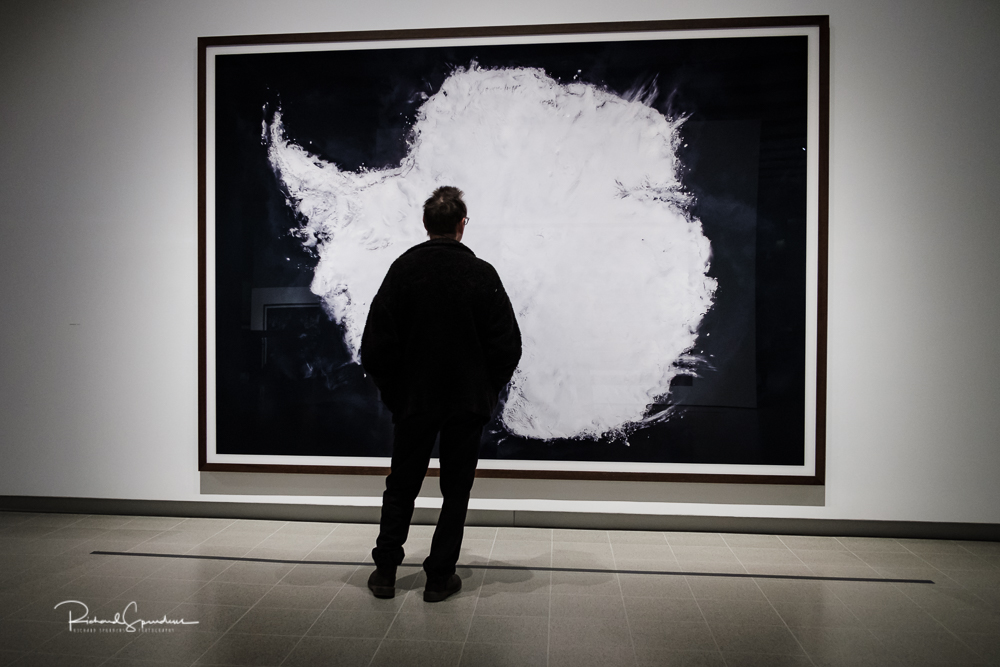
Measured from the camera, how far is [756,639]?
186 cm

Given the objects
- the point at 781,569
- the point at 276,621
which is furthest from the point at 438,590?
the point at 781,569

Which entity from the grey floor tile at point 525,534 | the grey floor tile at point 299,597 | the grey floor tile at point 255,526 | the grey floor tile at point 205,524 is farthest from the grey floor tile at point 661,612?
the grey floor tile at point 205,524

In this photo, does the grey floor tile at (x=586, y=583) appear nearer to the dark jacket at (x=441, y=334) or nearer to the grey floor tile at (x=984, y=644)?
the dark jacket at (x=441, y=334)

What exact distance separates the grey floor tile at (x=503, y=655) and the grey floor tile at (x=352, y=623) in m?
0.29

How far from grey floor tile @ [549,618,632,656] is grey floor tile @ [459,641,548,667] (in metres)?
0.07

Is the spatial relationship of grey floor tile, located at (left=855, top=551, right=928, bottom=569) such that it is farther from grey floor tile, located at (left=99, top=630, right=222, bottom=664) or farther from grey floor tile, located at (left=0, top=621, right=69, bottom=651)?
grey floor tile, located at (left=0, top=621, right=69, bottom=651)

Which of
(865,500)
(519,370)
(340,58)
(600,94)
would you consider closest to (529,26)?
(600,94)

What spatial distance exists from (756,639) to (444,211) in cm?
166

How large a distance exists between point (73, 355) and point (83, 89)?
1.31 m

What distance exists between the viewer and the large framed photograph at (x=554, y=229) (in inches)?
109

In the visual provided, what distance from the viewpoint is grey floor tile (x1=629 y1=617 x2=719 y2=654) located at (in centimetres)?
181

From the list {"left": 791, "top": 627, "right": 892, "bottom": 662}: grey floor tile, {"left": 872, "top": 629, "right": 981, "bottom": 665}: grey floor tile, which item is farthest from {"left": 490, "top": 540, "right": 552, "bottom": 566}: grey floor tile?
{"left": 872, "top": 629, "right": 981, "bottom": 665}: grey floor tile

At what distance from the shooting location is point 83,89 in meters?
3.05

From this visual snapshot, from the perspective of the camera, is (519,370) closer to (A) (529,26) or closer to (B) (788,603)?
(B) (788,603)
